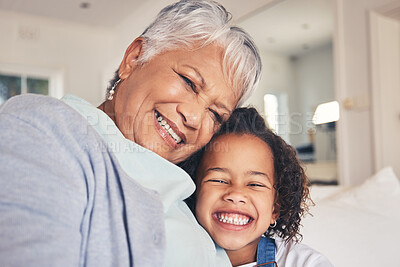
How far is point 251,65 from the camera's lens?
93 centimetres

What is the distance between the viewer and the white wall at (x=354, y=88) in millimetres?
2586

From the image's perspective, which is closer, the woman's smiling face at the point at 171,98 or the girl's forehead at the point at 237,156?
the woman's smiling face at the point at 171,98

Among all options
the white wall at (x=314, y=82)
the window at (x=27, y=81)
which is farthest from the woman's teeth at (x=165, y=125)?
the white wall at (x=314, y=82)

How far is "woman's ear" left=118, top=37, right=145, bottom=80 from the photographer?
0.85 m

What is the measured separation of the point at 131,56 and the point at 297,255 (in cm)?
65

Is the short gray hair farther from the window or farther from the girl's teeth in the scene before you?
the window

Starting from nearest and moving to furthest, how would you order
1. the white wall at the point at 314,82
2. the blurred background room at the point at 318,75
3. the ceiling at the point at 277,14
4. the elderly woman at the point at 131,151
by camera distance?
the elderly woman at the point at 131,151 < the blurred background room at the point at 318,75 < the ceiling at the point at 277,14 < the white wall at the point at 314,82

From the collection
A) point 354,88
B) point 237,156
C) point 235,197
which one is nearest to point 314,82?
point 354,88

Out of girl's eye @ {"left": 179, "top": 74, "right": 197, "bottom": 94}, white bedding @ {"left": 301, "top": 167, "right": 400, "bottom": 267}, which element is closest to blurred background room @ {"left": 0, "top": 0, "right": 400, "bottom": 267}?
white bedding @ {"left": 301, "top": 167, "right": 400, "bottom": 267}

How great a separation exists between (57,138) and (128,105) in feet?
0.87

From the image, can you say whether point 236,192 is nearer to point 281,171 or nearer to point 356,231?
point 281,171

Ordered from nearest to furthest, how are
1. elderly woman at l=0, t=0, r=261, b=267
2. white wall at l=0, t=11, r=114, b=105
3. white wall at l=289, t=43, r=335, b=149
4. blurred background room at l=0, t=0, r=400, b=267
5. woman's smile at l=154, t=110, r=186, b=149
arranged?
elderly woman at l=0, t=0, r=261, b=267 → woman's smile at l=154, t=110, r=186, b=149 → blurred background room at l=0, t=0, r=400, b=267 → white wall at l=0, t=11, r=114, b=105 → white wall at l=289, t=43, r=335, b=149

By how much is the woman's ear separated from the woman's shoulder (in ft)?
1.98

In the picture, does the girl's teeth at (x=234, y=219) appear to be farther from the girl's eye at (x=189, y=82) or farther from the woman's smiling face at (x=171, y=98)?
the girl's eye at (x=189, y=82)
